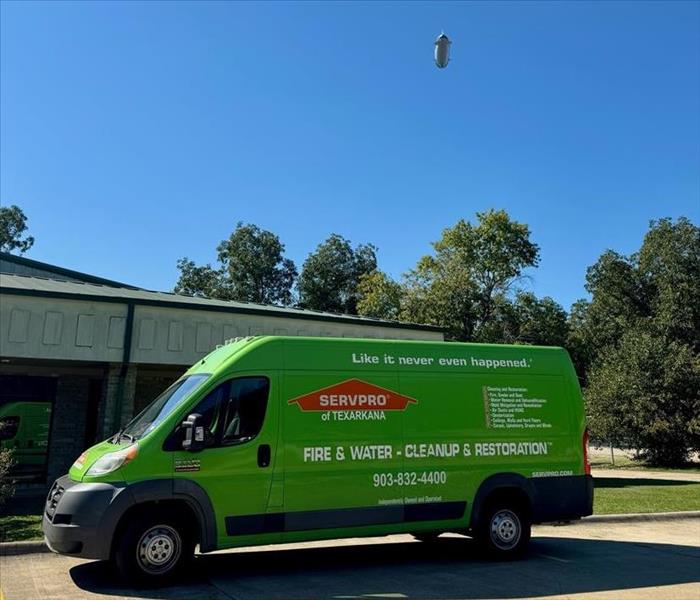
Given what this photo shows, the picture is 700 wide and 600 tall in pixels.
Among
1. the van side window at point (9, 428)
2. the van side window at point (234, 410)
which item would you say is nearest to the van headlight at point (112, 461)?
the van side window at point (234, 410)

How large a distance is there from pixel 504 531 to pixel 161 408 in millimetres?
4695

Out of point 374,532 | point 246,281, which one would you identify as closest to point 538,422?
point 374,532

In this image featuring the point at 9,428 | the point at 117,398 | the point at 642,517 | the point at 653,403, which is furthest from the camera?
the point at 653,403

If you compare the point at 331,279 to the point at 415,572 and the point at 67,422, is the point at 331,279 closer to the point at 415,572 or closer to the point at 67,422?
the point at 67,422

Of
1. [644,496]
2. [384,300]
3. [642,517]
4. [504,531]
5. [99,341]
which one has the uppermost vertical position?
[384,300]

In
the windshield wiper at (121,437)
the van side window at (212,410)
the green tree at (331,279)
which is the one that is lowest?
the windshield wiper at (121,437)

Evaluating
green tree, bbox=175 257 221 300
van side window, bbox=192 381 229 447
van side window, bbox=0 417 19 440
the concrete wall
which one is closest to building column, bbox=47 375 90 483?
van side window, bbox=0 417 19 440

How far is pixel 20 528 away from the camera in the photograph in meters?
10.0

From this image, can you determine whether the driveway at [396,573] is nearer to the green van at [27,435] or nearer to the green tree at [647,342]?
the green van at [27,435]

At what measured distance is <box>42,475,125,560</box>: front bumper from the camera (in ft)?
21.4

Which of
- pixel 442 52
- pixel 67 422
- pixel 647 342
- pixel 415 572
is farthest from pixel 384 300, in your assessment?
pixel 415 572

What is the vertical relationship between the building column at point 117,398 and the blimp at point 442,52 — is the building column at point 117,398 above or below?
below

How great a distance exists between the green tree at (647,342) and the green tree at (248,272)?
91.7 feet

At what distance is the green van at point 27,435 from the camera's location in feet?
54.9
